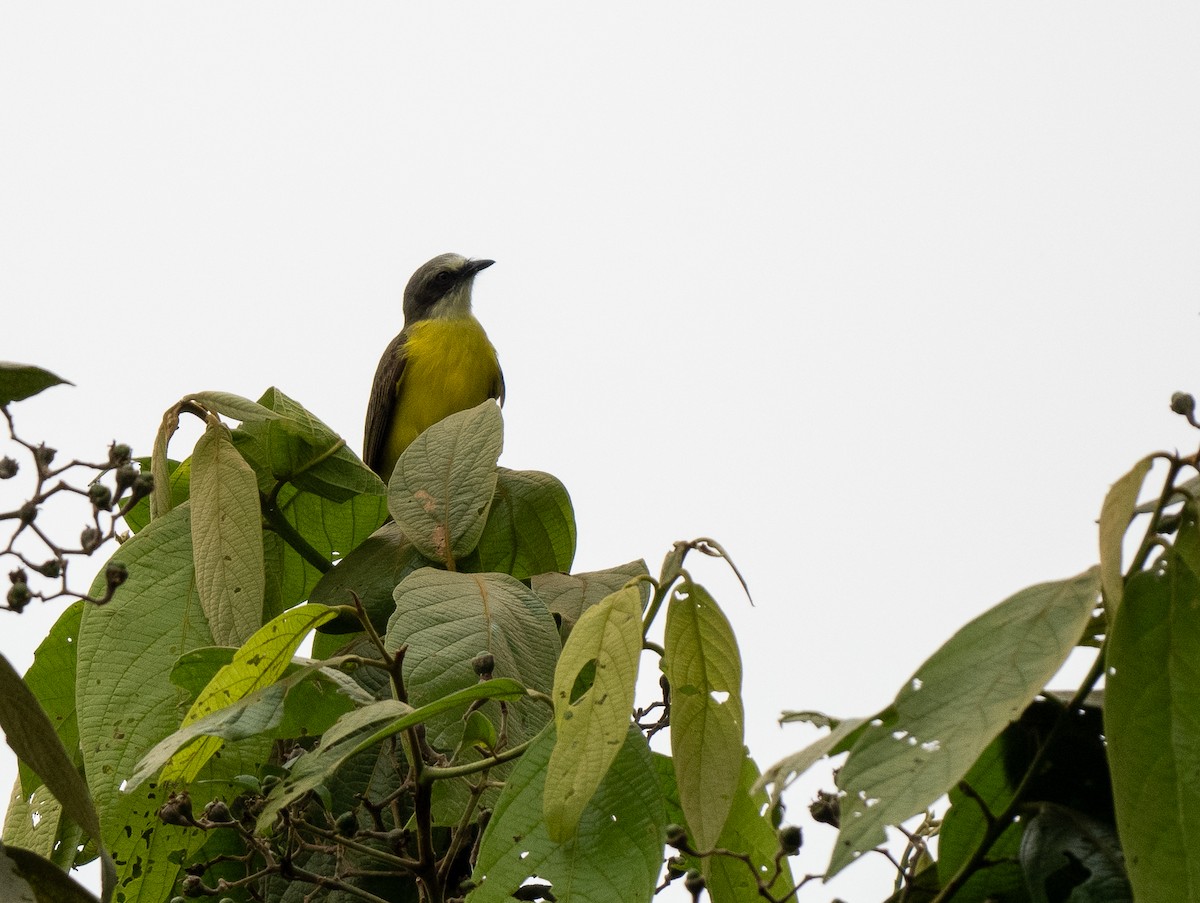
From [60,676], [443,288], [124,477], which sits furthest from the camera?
[443,288]

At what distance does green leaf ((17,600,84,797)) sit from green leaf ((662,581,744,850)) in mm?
1085

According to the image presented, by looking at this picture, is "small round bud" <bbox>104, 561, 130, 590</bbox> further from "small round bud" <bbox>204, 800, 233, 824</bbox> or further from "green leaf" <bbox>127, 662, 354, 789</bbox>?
"small round bud" <bbox>204, 800, 233, 824</bbox>

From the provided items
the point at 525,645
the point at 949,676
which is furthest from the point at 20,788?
the point at 949,676

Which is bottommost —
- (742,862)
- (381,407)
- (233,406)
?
(742,862)

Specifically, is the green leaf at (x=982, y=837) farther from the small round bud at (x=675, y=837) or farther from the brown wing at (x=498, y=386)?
the brown wing at (x=498, y=386)

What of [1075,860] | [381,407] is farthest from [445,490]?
[381,407]

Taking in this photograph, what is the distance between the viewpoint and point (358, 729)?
4.43 ft

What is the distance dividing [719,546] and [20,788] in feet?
3.76

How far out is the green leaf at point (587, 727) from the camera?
1254 millimetres

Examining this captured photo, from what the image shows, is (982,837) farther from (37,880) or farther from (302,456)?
(302,456)

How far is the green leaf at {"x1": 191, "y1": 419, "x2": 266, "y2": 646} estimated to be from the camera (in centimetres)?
184

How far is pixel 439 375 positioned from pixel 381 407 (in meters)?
0.35

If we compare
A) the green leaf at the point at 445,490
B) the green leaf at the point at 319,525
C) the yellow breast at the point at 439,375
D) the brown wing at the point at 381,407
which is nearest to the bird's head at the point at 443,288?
the yellow breast at the point at 439,375

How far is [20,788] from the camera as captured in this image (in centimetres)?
197
